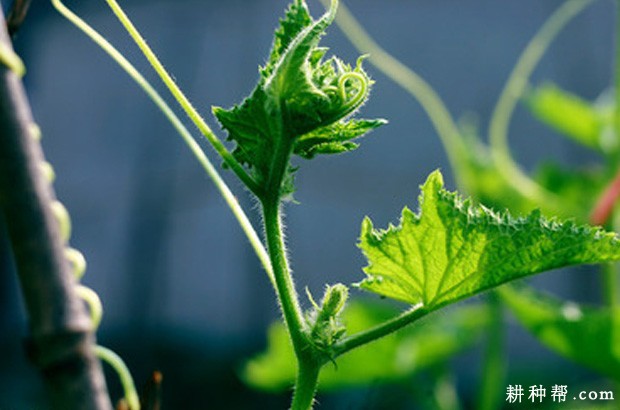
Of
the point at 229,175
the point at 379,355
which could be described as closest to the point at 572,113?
the point at 379,355

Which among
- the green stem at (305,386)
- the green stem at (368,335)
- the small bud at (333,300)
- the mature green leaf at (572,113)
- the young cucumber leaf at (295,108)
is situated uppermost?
the mature green leaf at (572,113)

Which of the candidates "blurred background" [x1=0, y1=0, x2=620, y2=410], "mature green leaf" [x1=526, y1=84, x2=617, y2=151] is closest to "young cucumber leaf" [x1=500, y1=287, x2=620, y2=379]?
"mature green leaf" [x1=526, y1=84, x2=617, y2=151]

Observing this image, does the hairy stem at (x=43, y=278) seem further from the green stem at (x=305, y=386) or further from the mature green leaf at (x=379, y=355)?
the mature green leaf at (x=379, y=355)

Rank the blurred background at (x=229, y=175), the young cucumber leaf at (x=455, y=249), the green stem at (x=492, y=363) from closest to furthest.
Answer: the young cucumber leaf at (x=455, y=249)
the green stem at (x=492, y=363)
the blurred background at (x=229, y=175)

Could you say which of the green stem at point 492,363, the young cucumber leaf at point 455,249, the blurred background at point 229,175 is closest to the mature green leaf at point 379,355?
the green stem at point 492,363

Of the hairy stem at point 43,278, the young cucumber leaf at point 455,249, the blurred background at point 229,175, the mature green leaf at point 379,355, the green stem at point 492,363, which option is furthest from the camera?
the blurred background at point 229,175

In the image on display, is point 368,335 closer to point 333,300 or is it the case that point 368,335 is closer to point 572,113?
point 333,300

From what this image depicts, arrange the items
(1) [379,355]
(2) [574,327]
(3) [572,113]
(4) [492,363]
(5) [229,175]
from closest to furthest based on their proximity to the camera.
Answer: (2) [574,327] < (4) [492,363] < (1) [379,355] < (3) [572,113] < (5) [229,175]

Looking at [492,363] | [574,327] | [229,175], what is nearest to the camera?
[574,327]
